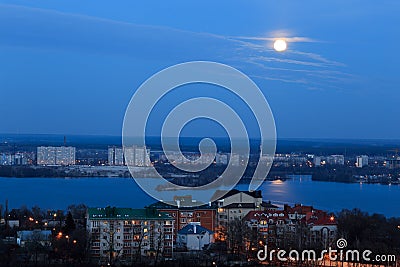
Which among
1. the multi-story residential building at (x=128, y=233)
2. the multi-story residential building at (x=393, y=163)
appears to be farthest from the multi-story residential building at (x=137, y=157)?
the multi-story residential building at (x=393, y=163)

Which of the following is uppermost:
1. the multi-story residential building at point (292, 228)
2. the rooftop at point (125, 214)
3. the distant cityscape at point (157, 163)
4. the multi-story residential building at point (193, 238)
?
the distant cityscape at point (157, 163)

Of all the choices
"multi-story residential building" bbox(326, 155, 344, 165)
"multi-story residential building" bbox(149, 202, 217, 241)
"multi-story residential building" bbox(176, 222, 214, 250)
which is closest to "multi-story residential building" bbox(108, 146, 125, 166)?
"multi-story residential building" bbox(326, 155, 344, 165)

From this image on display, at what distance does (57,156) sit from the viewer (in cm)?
2481

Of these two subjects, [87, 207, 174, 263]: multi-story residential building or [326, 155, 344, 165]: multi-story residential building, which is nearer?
[87, 207, 174, 263]: multi-story residential building

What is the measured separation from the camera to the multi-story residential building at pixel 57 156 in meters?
24.5

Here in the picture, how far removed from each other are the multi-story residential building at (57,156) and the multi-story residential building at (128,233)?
730 inches

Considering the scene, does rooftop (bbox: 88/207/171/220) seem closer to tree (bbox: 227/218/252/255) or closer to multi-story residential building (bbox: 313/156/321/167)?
tree (bbox: 227/218/252/255)

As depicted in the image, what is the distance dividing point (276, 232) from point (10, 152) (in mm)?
22270

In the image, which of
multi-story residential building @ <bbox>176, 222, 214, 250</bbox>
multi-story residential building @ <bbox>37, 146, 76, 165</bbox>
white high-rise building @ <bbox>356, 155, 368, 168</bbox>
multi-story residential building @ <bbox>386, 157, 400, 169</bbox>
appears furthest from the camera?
multi-story residential building @ <bbox>37, 146, 76, 165</bbox>

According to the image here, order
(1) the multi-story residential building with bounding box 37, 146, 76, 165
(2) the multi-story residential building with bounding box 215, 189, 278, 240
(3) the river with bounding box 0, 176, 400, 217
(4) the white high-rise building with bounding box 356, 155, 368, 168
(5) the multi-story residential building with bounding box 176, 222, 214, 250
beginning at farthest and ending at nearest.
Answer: (1) the multi-story residential building with bounding box 37, 146, 76, 165 → (4) the white high-rise building with bounding box 356, 155, 368, 168 → (3) the river with bounding box 0, 176, 400, 217 → (2) the multi-story residential building with bounding box 215, 189, 278, 240 → (5) the multi-story residential building with bounding box 176, 222, 214, 250

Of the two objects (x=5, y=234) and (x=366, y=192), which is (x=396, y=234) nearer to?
(x=5, y=234)

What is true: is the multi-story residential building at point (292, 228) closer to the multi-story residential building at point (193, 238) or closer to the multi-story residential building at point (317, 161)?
the multi-story residential building at point (193, 238)

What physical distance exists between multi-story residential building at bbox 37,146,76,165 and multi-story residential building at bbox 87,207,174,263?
18.5 meters

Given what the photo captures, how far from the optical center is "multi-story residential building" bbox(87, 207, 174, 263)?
5.80 m
